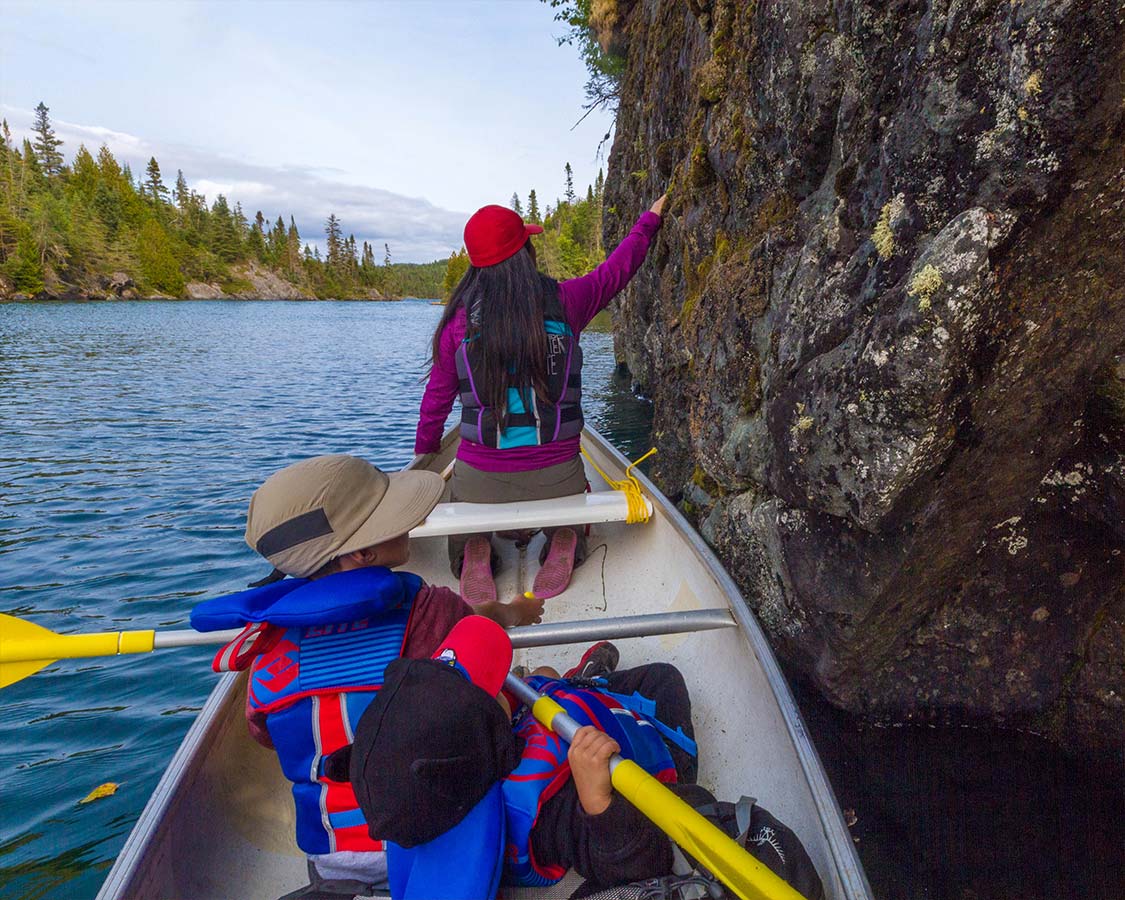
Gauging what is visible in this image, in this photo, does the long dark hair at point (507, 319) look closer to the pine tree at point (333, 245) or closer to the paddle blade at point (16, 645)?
the paddle blade at point (16, 645)

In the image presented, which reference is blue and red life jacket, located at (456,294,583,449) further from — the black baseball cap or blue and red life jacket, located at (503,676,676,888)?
the black baseball cap

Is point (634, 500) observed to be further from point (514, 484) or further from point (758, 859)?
point (758, 859)

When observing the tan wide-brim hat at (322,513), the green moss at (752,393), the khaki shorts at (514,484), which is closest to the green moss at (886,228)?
the green moss at (752,393)

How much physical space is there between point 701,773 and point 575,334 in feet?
7.49

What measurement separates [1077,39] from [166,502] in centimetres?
781

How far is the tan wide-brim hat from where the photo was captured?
158 centimetres

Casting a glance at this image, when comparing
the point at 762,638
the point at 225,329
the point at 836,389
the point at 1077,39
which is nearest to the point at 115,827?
the point at 762,638

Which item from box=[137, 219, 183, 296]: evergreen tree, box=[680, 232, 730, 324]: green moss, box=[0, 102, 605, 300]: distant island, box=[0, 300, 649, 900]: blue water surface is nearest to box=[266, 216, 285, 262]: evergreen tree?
box=[0, 102, 605, 300]: distant island

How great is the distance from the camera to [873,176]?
2.39 m

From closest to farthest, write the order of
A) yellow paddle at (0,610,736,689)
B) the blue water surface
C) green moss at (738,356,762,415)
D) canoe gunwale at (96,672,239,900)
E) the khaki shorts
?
canoe gunwale at (96,672,239,900) → yellow paddle at (0,610,736,689) → the blue water surface → green moss at (738,356,762,415) → the khaki shorts

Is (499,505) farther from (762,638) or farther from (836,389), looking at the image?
(836,389)

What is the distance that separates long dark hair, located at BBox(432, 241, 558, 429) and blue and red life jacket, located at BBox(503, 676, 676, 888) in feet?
5.55

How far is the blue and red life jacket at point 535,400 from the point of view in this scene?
3.33 metres

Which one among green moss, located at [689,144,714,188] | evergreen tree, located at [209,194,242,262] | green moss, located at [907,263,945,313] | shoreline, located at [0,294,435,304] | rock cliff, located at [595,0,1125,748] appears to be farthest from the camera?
evergreen tree, located at [209,194,242,262]
